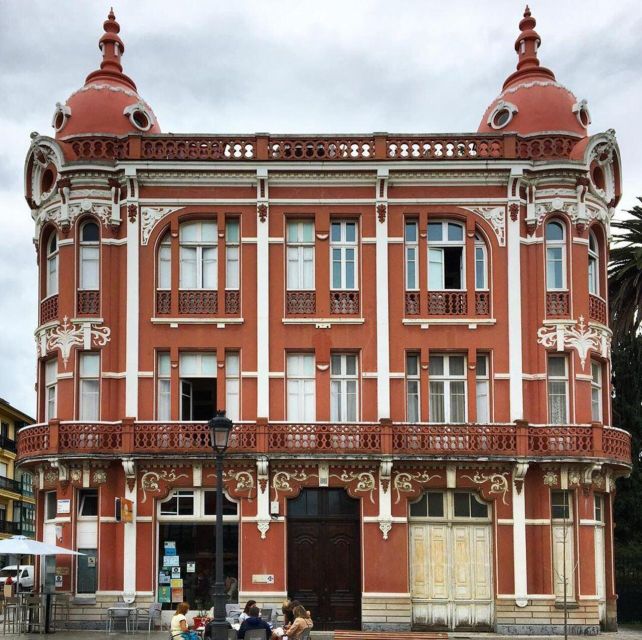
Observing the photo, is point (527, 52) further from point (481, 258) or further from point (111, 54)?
point (111, 54)

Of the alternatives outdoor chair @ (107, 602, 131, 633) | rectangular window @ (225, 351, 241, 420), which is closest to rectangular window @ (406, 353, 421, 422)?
rectangular window @ (225, 351, 241, 420)

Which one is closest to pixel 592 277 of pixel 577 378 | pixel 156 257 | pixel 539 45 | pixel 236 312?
pixel 577 378

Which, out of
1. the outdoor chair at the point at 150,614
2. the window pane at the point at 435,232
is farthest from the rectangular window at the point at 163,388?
the window pane at the point at 435,232

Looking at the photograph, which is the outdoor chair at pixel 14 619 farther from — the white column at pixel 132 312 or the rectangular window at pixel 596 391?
the rectangular window at pixel 596 391

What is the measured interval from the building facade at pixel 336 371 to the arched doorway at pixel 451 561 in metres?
0.07

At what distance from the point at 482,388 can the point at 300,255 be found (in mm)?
6902

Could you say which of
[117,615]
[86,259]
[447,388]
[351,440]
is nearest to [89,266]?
[86,259]

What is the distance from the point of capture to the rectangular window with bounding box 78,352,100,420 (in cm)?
3650

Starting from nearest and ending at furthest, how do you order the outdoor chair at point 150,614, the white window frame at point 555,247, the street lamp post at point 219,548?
the street lamp post at point 219,548 → the outdoor chair at point 150,614 → the white window frame at point 555,247

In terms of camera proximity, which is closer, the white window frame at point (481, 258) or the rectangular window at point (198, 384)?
the rectangular window at point (198, 384)

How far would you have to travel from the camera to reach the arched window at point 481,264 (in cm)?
3691

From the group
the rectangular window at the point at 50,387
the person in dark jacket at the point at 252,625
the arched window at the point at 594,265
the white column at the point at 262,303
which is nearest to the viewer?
the person in dark jacket at the point at 252,625

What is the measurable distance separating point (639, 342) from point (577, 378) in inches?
397

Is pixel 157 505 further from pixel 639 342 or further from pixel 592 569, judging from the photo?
pixel 639 342
